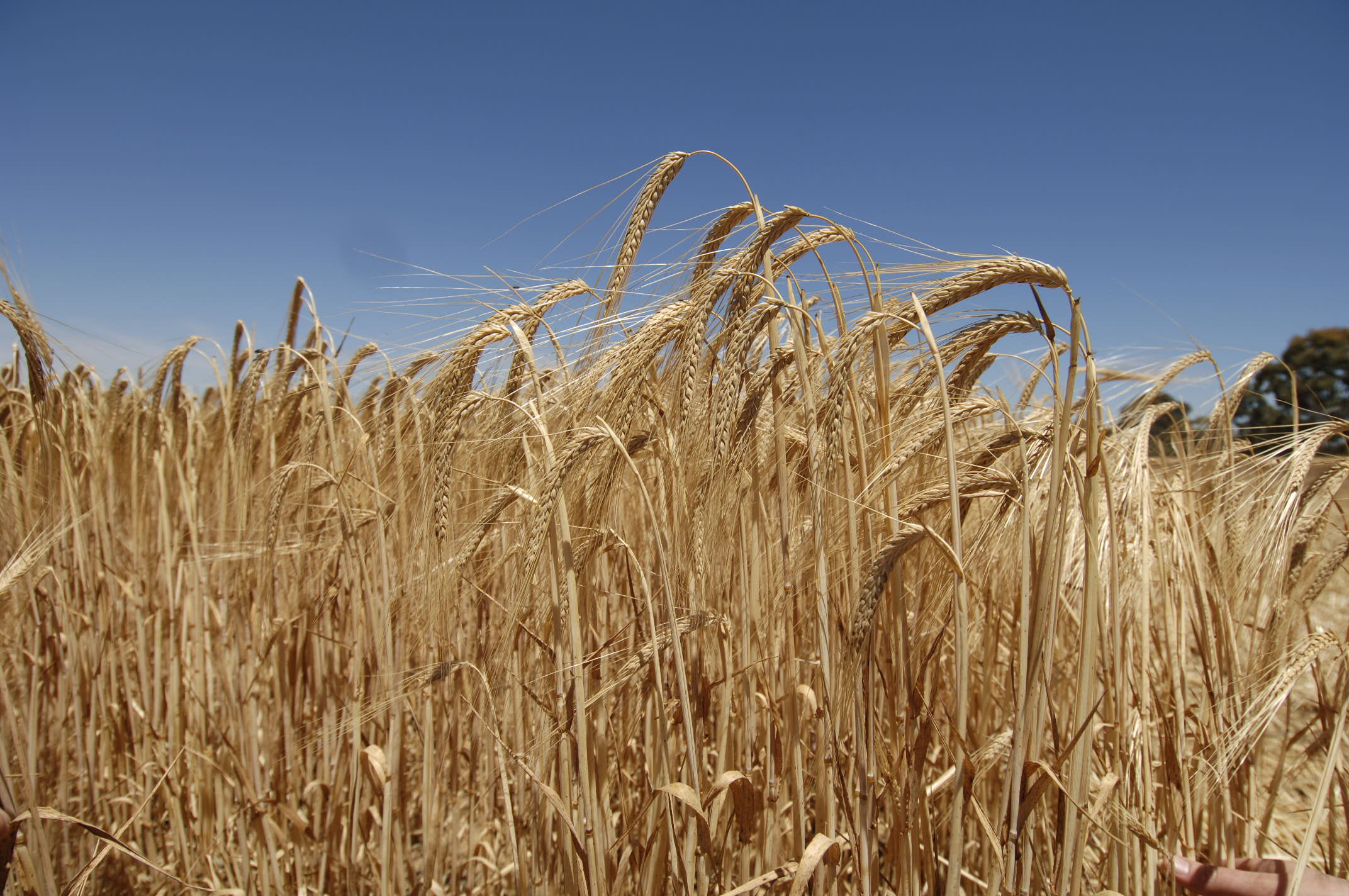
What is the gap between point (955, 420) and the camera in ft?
4.96

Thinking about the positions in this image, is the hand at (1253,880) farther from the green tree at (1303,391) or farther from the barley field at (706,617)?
the green tree at (1303,391)

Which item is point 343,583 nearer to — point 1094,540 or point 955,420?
point 955,420

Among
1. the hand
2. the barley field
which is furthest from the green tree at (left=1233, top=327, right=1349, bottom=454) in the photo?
the hand

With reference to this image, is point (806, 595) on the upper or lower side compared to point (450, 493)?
lower

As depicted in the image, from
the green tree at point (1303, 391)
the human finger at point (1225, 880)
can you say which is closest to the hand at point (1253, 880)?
the human finger at point (1225, 880)

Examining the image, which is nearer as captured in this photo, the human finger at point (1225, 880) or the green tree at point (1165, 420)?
the human finger at point (1225, 880)

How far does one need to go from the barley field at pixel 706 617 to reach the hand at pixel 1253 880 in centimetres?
10

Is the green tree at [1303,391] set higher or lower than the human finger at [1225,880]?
higher

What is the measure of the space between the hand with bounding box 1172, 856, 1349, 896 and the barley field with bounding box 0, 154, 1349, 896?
0.10m

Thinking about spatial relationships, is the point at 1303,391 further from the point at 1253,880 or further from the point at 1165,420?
the point at 1253,880


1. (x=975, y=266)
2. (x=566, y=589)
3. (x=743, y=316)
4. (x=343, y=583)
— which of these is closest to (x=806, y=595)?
(x=566, y=589)

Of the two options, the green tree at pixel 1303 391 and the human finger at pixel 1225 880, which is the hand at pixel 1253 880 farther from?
the green tree at pixel 1303 391

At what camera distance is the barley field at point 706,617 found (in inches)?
52.1

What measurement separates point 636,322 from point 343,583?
1.54m
